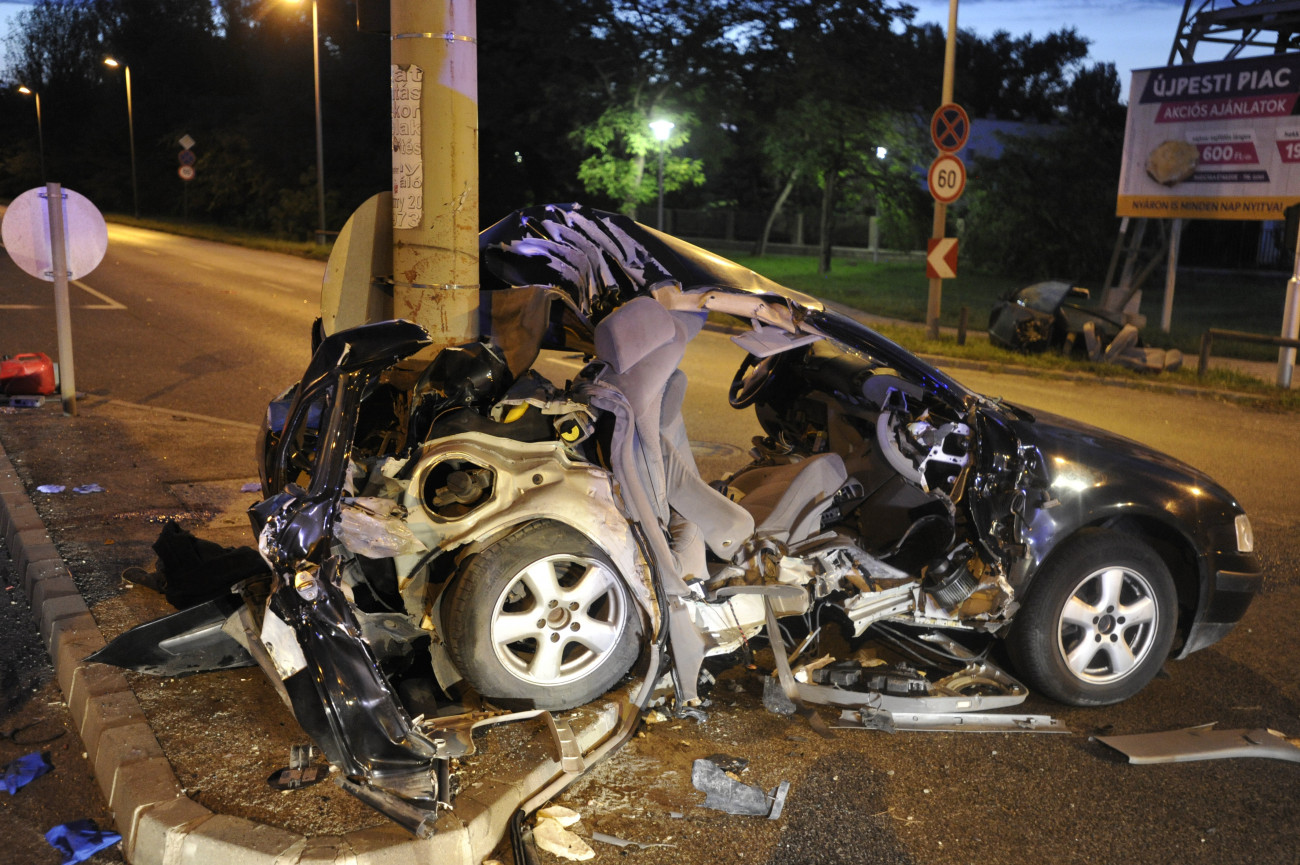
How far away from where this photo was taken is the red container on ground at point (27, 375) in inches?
376

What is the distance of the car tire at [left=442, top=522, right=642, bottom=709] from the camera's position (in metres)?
3.99

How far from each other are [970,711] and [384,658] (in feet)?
7.51

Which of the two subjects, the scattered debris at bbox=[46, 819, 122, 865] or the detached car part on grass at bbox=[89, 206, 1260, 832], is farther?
the detached car part on grass at bbox=[89, 206, 1260, 832]

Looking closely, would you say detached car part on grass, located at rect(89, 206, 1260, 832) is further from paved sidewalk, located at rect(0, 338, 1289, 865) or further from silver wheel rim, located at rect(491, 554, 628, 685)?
paved sidewalk, located at rect(0, 338, 1289, 865)

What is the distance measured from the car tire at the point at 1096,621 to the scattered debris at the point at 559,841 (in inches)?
81.1

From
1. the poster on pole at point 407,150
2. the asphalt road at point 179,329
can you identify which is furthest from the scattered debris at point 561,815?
the asphalt road at point 179,329

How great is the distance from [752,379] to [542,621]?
2.16 metres

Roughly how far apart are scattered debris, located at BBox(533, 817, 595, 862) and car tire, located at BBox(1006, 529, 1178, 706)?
2.06 meters

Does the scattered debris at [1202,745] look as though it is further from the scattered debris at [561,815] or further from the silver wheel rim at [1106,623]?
the scattered debris at [561,815]

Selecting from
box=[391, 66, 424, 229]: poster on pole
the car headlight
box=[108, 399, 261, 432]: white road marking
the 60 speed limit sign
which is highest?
the 60 speed limit sign

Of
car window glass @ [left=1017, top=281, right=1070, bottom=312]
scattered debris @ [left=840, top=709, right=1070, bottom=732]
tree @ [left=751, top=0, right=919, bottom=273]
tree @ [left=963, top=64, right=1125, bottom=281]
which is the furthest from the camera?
tree @ [left=963, top=64, right=1125, bottom=281]

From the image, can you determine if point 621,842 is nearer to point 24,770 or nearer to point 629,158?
point 24,770

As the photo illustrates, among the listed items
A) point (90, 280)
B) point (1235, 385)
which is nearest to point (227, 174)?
point (90, 280)

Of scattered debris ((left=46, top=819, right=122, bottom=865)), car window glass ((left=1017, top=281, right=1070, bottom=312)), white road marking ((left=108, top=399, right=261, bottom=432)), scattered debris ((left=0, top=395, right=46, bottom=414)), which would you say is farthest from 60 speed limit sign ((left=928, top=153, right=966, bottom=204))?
scattered debris ((left=46, top=819, right=122, bottom=865))
